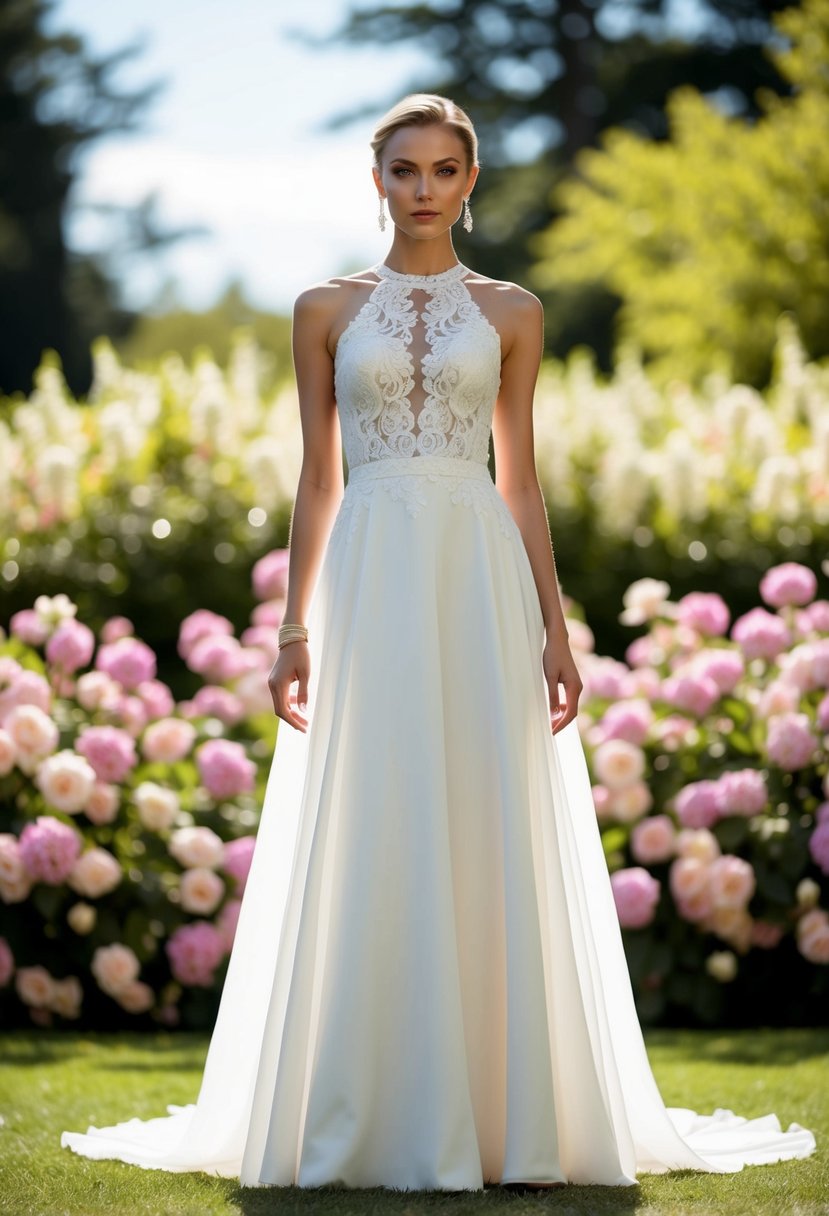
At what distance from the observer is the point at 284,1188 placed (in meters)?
3.27

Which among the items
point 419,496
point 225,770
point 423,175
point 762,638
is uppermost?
point 423,175

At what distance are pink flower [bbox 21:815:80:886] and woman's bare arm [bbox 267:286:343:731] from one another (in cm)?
211

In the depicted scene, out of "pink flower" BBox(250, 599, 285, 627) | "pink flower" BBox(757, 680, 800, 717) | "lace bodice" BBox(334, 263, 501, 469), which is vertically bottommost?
"pink flower" BBox(757, 680, 800, 717)

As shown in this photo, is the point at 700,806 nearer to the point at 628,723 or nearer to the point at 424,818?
the point at 628,723

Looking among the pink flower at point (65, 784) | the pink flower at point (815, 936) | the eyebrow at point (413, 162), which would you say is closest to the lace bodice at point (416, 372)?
the eyebrow at point (413, 162)

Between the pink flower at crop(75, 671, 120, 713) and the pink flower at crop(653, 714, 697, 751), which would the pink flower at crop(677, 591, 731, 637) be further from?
the pink flower at crop(75, 671, 120, 713)

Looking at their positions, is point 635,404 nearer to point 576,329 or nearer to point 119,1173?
point 119,1173

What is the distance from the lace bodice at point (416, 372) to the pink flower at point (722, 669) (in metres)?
2.61

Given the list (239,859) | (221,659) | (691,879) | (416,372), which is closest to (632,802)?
(691,879)

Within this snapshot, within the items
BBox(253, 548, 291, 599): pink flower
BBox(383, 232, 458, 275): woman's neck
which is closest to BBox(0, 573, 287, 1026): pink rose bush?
BBox(253, 548, 291, 599): pink flower

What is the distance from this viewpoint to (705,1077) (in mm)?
4734

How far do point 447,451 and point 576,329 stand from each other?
22.1 m

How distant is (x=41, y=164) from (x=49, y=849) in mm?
26885

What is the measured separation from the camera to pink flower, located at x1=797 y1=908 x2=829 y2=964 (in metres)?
5.46
